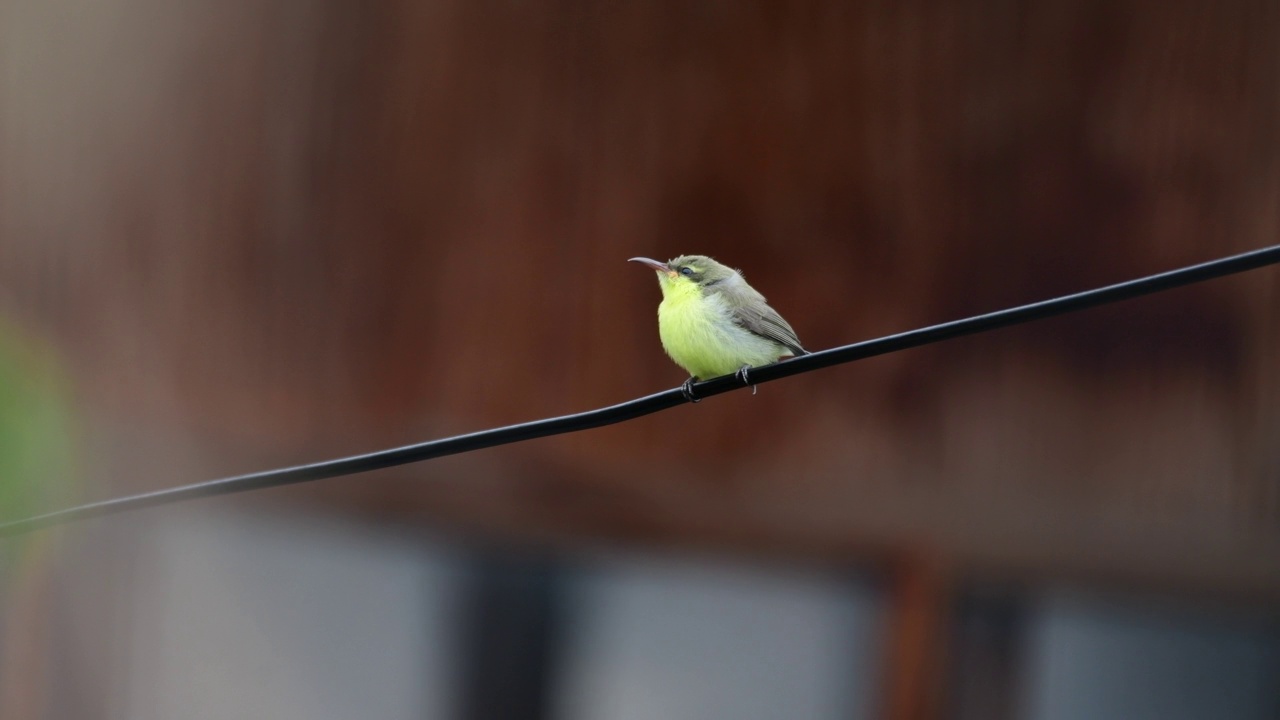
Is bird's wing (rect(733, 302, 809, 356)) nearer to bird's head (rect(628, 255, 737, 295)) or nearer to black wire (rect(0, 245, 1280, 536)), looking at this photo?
bird's head (rect(628, 255, 737, 295))

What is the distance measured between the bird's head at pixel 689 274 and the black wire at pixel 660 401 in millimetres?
1360

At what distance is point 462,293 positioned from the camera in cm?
659

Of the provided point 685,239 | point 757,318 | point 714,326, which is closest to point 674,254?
point 685,239

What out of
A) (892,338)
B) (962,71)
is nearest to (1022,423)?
(962,71)

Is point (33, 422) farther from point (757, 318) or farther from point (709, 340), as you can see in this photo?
point (757, 318)

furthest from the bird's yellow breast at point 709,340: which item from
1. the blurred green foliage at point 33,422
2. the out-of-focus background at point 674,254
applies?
the blurred green foliage at point 33,422

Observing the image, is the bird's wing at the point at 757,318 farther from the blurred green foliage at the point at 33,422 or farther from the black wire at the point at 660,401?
the blurred green foliage at the point at 33,422

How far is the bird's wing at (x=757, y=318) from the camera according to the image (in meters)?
4.88

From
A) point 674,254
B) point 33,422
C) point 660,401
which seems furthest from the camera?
point 674,254

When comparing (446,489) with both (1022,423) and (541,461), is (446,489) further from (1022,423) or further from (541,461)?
(1022,423)

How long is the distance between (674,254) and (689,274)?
1.41 m

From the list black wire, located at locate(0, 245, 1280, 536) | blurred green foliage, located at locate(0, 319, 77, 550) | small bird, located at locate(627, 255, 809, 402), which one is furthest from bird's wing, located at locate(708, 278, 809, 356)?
blurred green foliage, located at locate(0, 319, 77, 550)

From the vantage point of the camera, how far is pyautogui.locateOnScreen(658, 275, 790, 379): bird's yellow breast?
188 inches

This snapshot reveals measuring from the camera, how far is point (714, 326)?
479 centimetres
